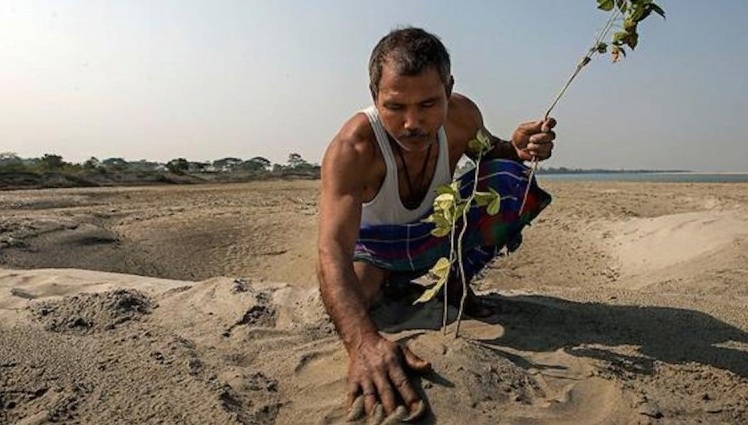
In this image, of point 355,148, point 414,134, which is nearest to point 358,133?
point 355,148

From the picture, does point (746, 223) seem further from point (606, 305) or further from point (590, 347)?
point (590, 347)

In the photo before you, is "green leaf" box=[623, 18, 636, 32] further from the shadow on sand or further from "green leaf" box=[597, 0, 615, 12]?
the shadow on sand

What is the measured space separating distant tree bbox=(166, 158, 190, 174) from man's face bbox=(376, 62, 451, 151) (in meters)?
24.0

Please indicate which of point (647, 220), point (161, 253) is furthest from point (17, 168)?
point (647, 220)

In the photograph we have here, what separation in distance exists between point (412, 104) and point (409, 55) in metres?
0.17

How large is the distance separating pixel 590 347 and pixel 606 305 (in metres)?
0.74

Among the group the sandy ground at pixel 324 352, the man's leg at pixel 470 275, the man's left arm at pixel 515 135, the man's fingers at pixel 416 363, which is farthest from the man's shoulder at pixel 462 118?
the man's fingers at pixel 416 363

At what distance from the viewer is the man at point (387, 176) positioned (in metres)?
1.79

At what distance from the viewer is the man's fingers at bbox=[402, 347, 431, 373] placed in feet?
5.88

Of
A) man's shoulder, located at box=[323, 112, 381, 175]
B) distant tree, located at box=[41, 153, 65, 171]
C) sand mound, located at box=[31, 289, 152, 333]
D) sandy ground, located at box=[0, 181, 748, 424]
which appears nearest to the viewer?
sandy ground, located at box=[0, 181, 748, 424]

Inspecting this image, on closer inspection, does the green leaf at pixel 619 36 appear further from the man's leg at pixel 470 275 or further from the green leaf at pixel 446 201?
the man's leg at pixel 470 275

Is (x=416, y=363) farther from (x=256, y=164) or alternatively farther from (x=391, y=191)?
(x=256, y=164)

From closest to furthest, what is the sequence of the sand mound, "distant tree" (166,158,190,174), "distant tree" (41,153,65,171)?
the sand mound, "distant tree" (41,153,65,171), "distant tree" (166,158,190,174)

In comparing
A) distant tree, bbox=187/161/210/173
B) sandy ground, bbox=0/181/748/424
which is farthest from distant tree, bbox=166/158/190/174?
sandy ground, bbox=0/181/748/424
